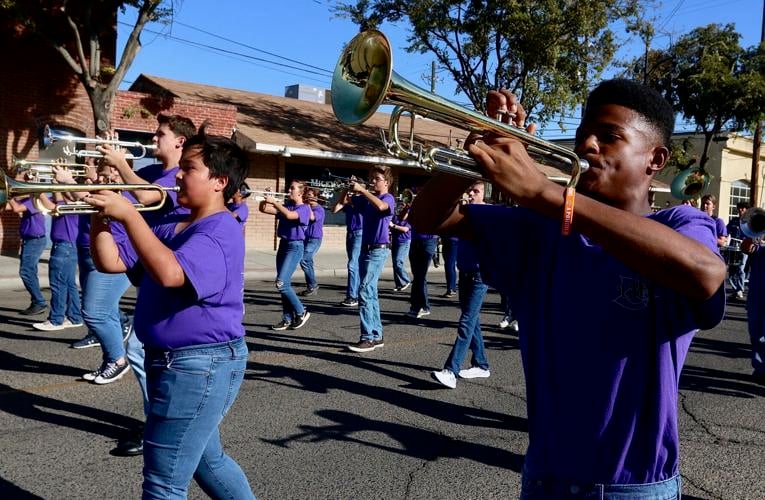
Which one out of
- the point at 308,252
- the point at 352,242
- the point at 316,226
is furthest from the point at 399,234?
the point at 308,252

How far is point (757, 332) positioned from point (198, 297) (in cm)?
612

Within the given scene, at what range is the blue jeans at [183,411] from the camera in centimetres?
258

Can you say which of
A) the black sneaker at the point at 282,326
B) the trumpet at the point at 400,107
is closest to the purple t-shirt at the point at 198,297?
the trumpet at the point at 400,107

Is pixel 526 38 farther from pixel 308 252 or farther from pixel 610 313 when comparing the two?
pixel 610 313

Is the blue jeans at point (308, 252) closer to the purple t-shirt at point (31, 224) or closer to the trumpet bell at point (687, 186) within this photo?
the purple t-shirt at point (31, 224)

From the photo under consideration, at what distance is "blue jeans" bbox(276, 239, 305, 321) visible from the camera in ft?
27.1

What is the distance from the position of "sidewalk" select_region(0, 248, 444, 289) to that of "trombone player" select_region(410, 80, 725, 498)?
11.2m

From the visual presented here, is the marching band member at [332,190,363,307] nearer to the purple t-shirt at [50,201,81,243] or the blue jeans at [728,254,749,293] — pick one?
the purple t-shirt at [50,201,81,243]

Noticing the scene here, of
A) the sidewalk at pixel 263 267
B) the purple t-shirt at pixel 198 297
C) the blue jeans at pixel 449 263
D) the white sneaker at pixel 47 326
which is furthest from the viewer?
the sidewalk at pixel 263 267

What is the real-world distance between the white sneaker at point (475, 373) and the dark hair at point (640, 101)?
4.67 meters

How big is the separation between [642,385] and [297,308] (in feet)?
22.5

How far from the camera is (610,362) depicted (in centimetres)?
170

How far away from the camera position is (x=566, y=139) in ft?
106

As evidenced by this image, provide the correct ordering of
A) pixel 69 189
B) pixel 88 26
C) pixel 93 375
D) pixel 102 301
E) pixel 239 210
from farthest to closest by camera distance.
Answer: pixel 88 26
pixel 239 210
pixel 93 375
pixel 102 301
pixel 69 189
